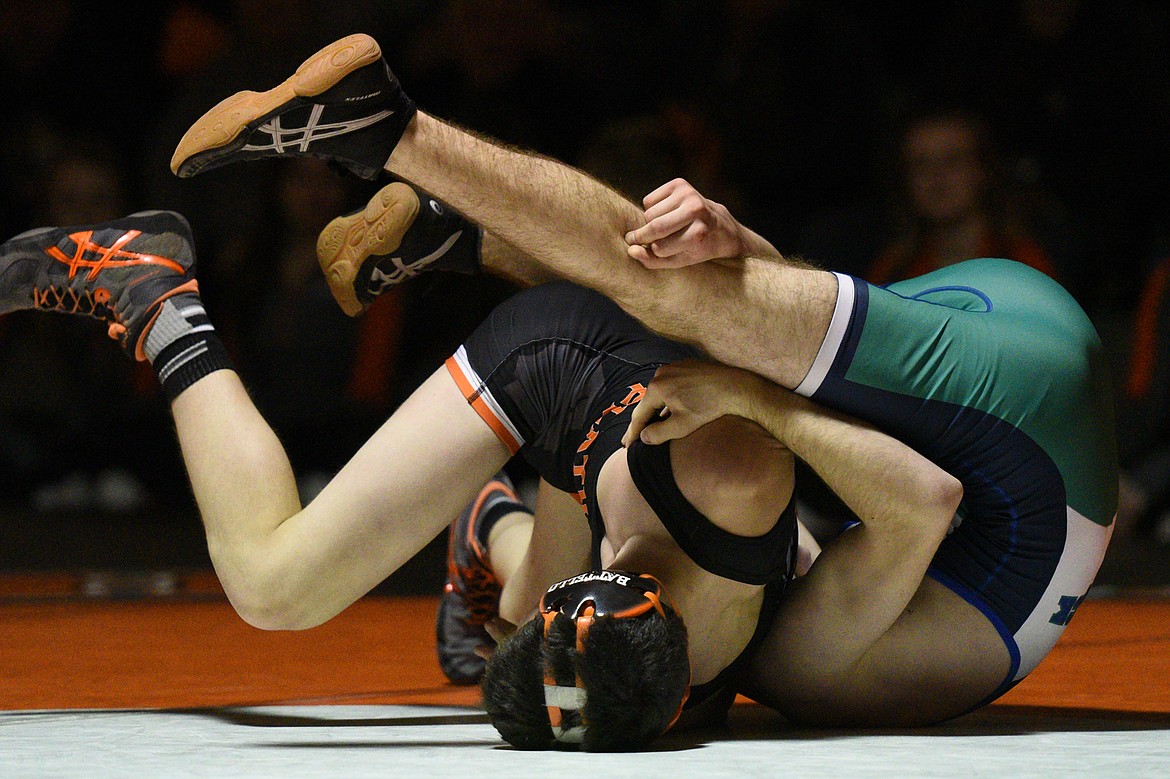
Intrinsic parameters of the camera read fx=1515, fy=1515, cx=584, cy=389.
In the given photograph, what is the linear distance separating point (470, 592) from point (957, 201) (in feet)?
6.48

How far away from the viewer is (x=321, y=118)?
5.22ft

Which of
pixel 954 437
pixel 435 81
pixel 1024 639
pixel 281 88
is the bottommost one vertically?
pixel 435 81

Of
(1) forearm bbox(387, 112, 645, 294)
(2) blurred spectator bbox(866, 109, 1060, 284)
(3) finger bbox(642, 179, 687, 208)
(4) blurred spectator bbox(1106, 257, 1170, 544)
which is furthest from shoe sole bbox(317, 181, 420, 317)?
(4) blurred spectator bbox(1106, 257, 1170, 544)

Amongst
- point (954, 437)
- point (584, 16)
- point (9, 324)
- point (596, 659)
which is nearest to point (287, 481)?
point (596, 659)

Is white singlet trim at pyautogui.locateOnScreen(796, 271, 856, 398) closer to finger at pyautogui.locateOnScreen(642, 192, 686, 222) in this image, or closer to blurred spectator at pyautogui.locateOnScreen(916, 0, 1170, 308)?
finger at pyautogui.locateOnScreen(642, 192, 686, 222)

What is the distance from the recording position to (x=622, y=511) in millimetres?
1718

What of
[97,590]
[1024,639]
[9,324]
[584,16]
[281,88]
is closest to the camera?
[281,88]

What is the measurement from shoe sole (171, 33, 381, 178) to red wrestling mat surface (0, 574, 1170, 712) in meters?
0.70

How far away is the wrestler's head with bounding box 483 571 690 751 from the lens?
144 centimetres

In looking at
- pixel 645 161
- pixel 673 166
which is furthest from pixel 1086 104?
pixel 645 161

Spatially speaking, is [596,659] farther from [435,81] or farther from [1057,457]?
[435,81]

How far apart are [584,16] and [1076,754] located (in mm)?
4118

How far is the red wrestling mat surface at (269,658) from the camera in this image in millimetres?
1982

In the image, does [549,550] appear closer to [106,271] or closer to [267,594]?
[267,594]
